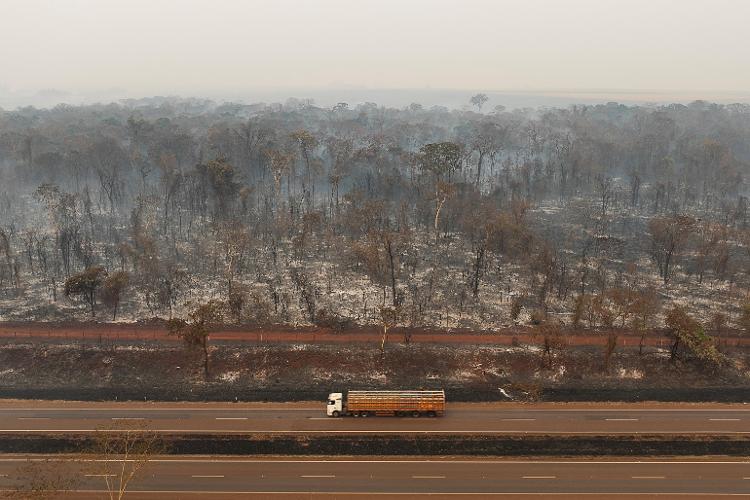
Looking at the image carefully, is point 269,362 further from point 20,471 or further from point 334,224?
point 334,224

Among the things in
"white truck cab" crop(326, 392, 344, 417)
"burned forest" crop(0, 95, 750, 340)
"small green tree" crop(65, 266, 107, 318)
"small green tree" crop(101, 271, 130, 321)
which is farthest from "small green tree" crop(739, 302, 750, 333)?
"small green tree" crop(65, 266, 107, 318)

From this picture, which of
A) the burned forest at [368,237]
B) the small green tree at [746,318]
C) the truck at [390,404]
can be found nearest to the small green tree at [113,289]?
the burned forest at [368,237]

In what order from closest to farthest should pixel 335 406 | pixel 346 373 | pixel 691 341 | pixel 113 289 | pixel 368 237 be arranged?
pixel 335 406 → pixel 691 341 → pixel 346 373 → pixel 113 289 → pixel 368 237

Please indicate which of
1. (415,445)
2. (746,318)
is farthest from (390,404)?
(746,318)

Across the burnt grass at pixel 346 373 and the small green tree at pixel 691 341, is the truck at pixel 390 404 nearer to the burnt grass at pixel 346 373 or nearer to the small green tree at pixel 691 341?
the burnt grass at pixel 346 373

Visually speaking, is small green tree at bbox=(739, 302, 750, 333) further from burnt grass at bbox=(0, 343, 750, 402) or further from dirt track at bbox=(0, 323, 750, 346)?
burnt grass at bbox=(0, 343, 750, 402)

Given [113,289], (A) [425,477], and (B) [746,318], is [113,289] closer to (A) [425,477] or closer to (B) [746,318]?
(A) [425,477]

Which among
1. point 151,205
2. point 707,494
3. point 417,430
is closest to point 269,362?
point 417,430
